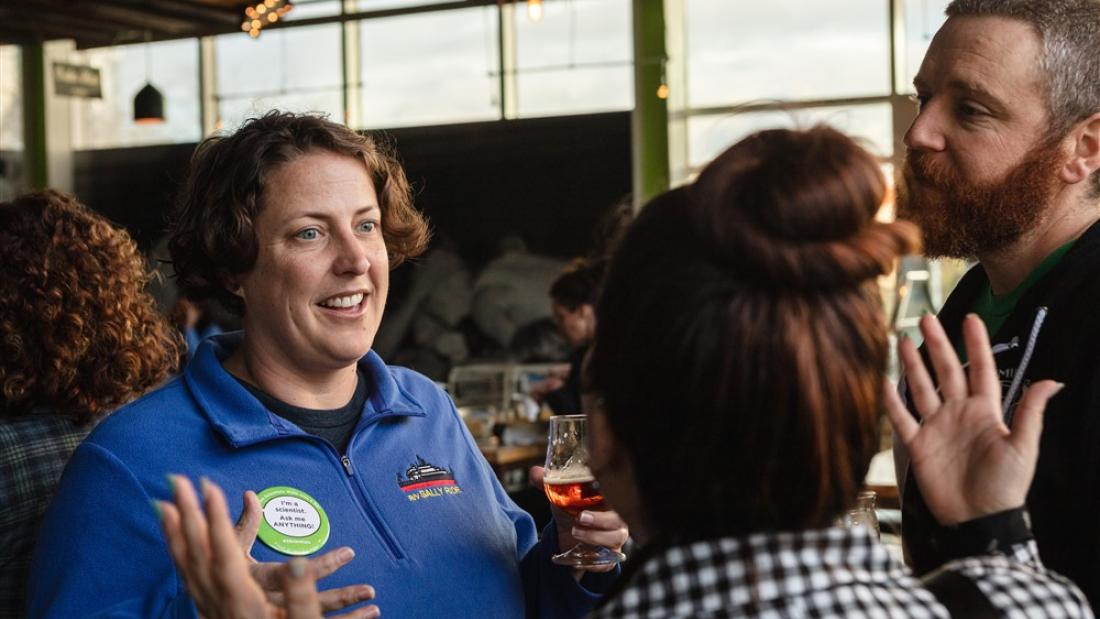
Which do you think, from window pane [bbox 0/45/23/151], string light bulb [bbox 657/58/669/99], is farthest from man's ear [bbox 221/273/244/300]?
window pane [bbox 0/45/23/151]

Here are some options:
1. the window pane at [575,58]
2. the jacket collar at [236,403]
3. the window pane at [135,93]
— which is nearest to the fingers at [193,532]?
the jacket collar at [236,403]

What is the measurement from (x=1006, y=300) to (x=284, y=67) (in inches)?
429

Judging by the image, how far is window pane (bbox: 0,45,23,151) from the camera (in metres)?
12.9

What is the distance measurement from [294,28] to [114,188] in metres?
2.49

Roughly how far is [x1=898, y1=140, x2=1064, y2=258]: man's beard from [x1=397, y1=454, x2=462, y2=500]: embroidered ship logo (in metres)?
0.84

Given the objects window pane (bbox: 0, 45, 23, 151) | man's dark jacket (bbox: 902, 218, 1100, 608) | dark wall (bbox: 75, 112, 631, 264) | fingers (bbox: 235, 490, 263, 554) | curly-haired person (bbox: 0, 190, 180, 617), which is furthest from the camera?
window pane (bbox: 0, 45, 23, 151)

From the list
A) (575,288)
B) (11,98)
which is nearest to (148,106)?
(11,98)

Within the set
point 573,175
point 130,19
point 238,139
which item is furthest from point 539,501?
point 130,19

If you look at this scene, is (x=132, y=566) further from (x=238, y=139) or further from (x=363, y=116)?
(x=363, y=116)

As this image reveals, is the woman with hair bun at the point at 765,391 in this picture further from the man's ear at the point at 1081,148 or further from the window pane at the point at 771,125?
the man's ear at the point at 1081,148

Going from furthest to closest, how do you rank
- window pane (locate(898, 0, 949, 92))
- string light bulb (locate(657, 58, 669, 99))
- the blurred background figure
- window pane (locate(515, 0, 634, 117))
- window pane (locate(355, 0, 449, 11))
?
window pane (locate(355, 0, 449, 11)) → window pane (locate(515, 0, 634, 117)) → string light bulb (locate(657, 58, 669, 99)) → window pane (locate(898, 0, 949, 92)) → the blurred background figure

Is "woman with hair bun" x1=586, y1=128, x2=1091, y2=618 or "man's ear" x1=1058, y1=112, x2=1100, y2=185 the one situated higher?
"man's ear" x1=1058, y1=112, x2=1100, y2=185

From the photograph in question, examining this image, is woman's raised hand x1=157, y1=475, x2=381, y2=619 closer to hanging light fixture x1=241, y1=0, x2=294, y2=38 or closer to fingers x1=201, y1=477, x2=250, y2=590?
fingers x1=201, y1=477, x2=250, y2=590

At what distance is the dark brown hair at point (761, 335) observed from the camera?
1.05 m
